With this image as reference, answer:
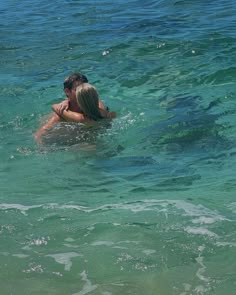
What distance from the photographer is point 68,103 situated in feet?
27.1

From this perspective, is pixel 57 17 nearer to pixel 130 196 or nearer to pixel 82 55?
pixel 82 55

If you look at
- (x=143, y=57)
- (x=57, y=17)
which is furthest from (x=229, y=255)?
(x=57, y=17)

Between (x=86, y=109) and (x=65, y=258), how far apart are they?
10.8ft

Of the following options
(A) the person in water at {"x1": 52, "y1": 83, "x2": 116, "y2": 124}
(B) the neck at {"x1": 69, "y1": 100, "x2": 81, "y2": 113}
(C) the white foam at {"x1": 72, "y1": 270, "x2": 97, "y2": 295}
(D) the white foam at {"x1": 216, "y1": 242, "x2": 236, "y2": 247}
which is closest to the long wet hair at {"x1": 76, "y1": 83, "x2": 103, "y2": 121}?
(A) the person in water at {"x1": 52, "y1": 83, "x2": 116, "y2": 124}

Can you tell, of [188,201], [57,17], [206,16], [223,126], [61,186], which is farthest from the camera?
[57,17]

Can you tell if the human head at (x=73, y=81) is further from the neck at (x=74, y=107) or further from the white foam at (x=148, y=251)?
the white foam at (x=148, y=251)

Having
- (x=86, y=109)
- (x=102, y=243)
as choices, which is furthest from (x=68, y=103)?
(x=102, y=243)

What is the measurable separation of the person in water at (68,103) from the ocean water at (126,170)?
0.14 meters

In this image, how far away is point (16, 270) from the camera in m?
4.84

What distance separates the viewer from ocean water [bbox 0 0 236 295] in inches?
188

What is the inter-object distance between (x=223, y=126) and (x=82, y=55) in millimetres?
5836

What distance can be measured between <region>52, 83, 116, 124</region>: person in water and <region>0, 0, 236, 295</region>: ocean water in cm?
14

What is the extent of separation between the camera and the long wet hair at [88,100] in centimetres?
771

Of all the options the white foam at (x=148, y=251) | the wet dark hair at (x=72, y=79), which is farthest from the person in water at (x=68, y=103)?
the white foam at (x=148, y=251)
